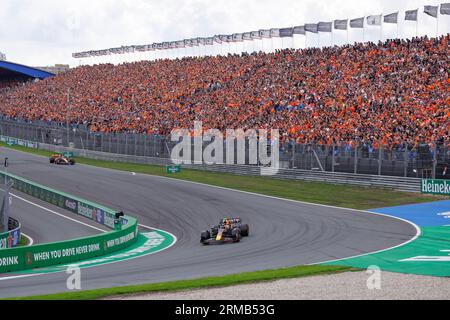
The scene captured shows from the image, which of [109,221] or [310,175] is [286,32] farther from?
[109,221]

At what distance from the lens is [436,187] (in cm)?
3591

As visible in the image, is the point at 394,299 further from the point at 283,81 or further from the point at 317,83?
the point at 283,81

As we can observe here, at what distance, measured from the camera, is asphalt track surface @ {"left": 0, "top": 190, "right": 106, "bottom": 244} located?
31.5 m

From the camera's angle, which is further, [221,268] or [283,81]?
[283,81]

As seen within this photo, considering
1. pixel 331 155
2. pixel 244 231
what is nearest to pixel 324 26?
pixel 331 155

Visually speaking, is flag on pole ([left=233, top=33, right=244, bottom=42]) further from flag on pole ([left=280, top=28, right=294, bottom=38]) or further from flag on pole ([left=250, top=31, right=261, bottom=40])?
flag on pole ([left=280, top=28, right=294, bottom=38])

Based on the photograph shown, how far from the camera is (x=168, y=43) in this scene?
89312 mm

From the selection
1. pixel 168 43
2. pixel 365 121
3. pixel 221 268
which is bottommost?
pixel 221 268

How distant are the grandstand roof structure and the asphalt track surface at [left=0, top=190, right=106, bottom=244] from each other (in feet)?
197

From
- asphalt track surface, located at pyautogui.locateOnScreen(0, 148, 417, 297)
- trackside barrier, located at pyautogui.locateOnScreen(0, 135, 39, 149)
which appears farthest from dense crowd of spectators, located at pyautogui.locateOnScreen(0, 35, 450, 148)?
asphalt track surface, located at pyautogui.locateOnScreen(0, 148, 417, 297)

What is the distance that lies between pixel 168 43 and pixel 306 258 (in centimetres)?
6890

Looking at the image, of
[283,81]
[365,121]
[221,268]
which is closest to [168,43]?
[283,81]

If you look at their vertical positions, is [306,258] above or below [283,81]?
below
